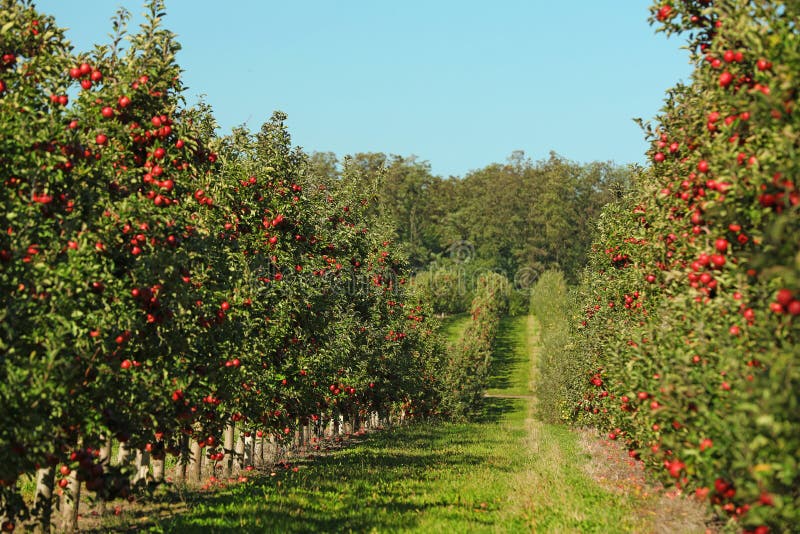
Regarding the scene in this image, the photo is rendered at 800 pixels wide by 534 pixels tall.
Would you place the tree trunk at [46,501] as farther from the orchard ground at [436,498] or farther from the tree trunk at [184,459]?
the tree trunk at [184,459]

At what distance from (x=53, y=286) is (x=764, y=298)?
273 inches

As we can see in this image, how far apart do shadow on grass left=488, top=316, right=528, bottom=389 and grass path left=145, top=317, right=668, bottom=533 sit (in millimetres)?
51993

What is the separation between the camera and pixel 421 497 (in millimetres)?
15031

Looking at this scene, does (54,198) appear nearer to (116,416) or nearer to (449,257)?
(116,416)

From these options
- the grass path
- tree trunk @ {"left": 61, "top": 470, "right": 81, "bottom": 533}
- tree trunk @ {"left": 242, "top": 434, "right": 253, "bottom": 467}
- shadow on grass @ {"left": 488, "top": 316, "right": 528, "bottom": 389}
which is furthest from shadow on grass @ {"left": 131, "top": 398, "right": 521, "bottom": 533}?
shadow on grass @ {"left": 488, "top": 316, "right": 528, "bottom": 389}

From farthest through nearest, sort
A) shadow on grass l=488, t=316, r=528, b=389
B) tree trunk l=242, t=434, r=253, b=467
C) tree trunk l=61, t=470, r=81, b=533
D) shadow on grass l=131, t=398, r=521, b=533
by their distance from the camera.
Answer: shadow on grass l=488, t=316, r=528, b=389 < tree trunk l=242, t=434, r=253, b=467 < shadow on grass l=131, t=398, r=521, b=533 < tree trunk l=61, t=470, r=81, b=533

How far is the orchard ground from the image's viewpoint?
1218 cm

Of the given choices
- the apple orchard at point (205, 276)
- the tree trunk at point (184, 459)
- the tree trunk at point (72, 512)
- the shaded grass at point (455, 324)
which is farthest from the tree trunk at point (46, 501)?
the shaded grass at point (455, 324)

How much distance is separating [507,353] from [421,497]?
76990mm

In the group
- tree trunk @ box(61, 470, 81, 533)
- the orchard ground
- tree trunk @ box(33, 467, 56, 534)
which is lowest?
the orchard ground

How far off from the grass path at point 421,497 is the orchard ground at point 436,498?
23mm

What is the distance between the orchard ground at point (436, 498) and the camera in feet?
40.0

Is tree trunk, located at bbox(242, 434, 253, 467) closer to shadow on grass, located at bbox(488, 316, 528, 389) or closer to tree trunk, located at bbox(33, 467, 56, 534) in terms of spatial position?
tree trunk, located at bbox(33, 467, 56, 534)

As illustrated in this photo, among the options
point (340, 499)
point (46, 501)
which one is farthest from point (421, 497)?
point (46, 501)
